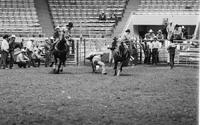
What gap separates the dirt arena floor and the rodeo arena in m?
0.02

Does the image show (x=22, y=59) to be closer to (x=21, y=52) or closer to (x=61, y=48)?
(x=21, y=52)

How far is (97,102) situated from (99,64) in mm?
8770

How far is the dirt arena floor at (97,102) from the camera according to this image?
29.2ft

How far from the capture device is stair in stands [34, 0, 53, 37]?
34556mm

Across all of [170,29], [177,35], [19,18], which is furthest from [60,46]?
[19,18]

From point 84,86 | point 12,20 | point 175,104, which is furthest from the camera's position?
point 12,20

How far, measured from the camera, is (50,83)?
1559 cm

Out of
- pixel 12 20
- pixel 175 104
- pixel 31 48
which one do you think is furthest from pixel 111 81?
pixel 12 20

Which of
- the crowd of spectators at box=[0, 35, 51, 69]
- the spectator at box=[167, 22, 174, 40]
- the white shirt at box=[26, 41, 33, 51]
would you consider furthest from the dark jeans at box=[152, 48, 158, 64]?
the white shirt at box=[26, 41, 33, 51]

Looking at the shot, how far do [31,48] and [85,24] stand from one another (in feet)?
28.7

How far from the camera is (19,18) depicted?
35.6 meters

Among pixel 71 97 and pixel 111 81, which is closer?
pixel 71 97

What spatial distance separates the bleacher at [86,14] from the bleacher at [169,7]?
1741 mm

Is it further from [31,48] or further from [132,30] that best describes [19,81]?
[132,30]
